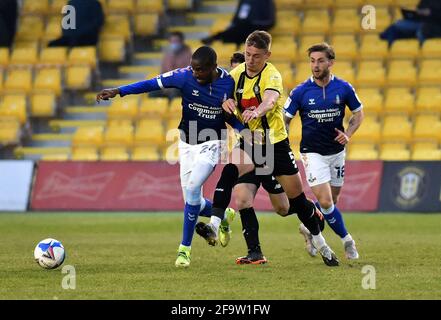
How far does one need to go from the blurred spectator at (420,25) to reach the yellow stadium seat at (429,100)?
1486 mm

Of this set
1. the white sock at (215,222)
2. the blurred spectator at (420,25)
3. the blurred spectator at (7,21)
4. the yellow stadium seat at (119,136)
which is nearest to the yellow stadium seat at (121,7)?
the blurred spectator at (7,21)

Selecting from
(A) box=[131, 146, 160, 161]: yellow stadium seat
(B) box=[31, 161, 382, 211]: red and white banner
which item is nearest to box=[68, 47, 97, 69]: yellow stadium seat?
(A) box=[131, 146, 160, 161]: yellow stadium seat

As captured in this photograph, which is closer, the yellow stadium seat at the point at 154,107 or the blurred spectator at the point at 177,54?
the blurred spectator at the point at 177,54

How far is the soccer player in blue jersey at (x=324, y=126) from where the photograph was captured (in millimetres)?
11797

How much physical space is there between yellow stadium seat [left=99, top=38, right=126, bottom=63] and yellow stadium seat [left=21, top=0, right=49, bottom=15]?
2123 millimetres

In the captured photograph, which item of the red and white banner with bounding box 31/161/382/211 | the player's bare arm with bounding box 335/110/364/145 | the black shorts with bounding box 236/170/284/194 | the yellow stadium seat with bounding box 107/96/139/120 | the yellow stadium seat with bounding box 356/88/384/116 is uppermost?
the player's bare arm with bounding box 335/110/364/145

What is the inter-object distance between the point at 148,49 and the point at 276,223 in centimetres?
1021

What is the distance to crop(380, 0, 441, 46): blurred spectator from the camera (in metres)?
23.3

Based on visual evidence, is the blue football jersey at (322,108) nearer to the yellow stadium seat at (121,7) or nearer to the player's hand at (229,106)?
the player's hand at (229,106)

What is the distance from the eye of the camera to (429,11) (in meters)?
23.3

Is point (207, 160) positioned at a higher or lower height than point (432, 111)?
higher

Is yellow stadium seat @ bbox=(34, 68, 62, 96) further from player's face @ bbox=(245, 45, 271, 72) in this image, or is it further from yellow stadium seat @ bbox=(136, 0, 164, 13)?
player's face @ bbox=(245, 45, 271, 72)
